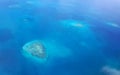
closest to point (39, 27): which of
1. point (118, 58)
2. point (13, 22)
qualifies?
point (13, 22)

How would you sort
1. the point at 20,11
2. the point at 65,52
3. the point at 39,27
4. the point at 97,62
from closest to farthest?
the point at 97,62, the point at 65,52, the point at 39,27, the point at 20,11

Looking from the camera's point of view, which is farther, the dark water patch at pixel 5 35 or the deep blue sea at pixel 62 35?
the dark water patch at pixel 5 35

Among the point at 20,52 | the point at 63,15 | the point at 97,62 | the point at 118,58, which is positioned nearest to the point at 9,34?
the point at 20,52

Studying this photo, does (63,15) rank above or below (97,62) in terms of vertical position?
above

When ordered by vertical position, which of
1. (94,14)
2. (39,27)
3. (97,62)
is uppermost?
(94,14)

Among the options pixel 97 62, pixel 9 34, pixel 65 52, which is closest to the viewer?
pixel 97 62

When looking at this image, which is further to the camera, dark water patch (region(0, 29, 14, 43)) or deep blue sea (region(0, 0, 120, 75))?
dark water patch (region(0, 29, 14, 43))

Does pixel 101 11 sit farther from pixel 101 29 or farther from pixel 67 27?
pixel 67 27

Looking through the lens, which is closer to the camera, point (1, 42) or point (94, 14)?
point (1, 42)
